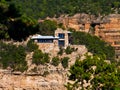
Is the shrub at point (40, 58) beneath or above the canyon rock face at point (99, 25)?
above

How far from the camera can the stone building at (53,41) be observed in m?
68.4

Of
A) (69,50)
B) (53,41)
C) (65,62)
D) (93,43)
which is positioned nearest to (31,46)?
(53,41)

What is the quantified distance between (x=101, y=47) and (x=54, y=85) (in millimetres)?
39222

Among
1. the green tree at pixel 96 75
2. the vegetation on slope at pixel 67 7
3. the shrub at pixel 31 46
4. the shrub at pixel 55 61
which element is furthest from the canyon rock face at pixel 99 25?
the green tree at pixel 96 75

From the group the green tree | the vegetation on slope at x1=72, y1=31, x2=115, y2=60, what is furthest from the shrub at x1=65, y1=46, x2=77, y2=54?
the green tree

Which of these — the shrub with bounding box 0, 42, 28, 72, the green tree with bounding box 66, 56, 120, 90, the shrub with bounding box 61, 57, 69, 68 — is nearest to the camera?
the green tree with bounding box 66, 56, 120, 90

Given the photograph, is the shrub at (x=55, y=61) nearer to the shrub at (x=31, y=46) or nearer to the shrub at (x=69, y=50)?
the shrub at (x=69, y=50)

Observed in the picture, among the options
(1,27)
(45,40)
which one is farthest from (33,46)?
(1,27)

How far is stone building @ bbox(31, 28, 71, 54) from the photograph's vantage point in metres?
68.4

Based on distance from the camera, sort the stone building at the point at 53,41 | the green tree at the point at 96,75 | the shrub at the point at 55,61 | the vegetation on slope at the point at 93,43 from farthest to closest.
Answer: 1. the vegetation on slope at the point at 93,43
2. the stone building at the point at 53,41
3. the shrub at the point at 55,61
4. the green tree at the point at 96,75

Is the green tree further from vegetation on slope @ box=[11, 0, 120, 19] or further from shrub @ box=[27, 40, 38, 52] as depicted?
vegetation on slope @ box=[11, 0, 120, 19]

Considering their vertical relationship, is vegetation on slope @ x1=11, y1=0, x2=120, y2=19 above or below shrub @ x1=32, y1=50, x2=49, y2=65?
below

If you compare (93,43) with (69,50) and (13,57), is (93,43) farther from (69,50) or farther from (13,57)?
(13,57)

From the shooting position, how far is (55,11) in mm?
85250
